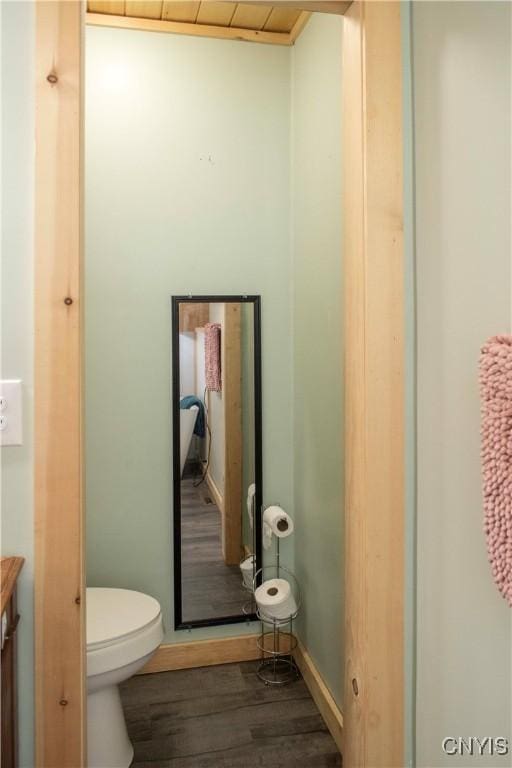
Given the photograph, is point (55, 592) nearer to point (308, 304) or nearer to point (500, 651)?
point (500, 651)

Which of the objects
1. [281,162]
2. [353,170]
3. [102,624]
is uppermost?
[281,162]

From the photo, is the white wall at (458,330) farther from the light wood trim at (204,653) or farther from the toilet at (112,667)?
the light wood trim at (204,653)

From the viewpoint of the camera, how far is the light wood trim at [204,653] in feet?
8.29

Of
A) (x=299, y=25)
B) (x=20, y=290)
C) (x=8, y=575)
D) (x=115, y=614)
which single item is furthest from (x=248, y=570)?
(x=299, y=25)

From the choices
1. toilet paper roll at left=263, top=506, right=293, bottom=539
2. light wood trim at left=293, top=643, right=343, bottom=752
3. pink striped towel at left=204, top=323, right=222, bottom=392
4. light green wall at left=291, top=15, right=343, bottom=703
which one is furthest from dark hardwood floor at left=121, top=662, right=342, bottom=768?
pink striped towel at left=204, top=323, right=222, bottom=392

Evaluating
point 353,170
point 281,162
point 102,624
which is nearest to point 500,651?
point 353,170

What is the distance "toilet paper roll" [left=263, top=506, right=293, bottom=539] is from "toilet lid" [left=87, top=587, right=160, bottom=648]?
60cm

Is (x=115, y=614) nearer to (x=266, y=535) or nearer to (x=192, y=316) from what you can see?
(x=266, y=535)

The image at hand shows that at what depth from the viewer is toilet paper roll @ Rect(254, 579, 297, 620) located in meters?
2.43

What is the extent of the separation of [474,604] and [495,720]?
0.74 feet

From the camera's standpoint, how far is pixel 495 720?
1.19m

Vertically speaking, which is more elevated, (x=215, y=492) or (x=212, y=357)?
(x=212, y=357)

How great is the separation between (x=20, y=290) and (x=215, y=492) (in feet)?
5.36

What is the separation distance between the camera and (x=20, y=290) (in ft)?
3.74
